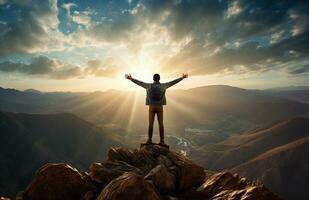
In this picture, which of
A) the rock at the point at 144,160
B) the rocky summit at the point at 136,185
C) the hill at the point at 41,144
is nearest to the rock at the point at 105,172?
the rocky summit at the point at 136,185

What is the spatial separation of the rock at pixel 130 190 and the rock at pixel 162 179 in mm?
2133

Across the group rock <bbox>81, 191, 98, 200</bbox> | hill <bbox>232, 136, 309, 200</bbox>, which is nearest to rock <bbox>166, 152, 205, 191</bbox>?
rock <bbox>81, 191, 98, 200</bbox>

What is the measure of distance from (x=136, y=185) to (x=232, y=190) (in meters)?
3.60

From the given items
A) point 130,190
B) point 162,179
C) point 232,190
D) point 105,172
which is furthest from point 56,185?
point 232,190

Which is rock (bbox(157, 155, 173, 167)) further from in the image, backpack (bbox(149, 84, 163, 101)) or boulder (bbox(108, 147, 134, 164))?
backpack (bbox(149, 84, 163, 101))

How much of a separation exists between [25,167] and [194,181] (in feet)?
449

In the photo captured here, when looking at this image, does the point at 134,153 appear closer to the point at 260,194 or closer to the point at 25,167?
the point at 260,194

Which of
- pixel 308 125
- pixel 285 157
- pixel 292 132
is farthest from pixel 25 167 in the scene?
pixel 308 125

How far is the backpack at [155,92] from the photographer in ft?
51.0

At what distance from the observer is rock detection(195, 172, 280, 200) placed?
873 cm

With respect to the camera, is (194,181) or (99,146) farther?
(99,146)

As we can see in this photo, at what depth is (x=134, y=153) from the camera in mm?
15297

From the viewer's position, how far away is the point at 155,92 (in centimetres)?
1561

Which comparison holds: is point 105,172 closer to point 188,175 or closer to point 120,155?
point 120,155
